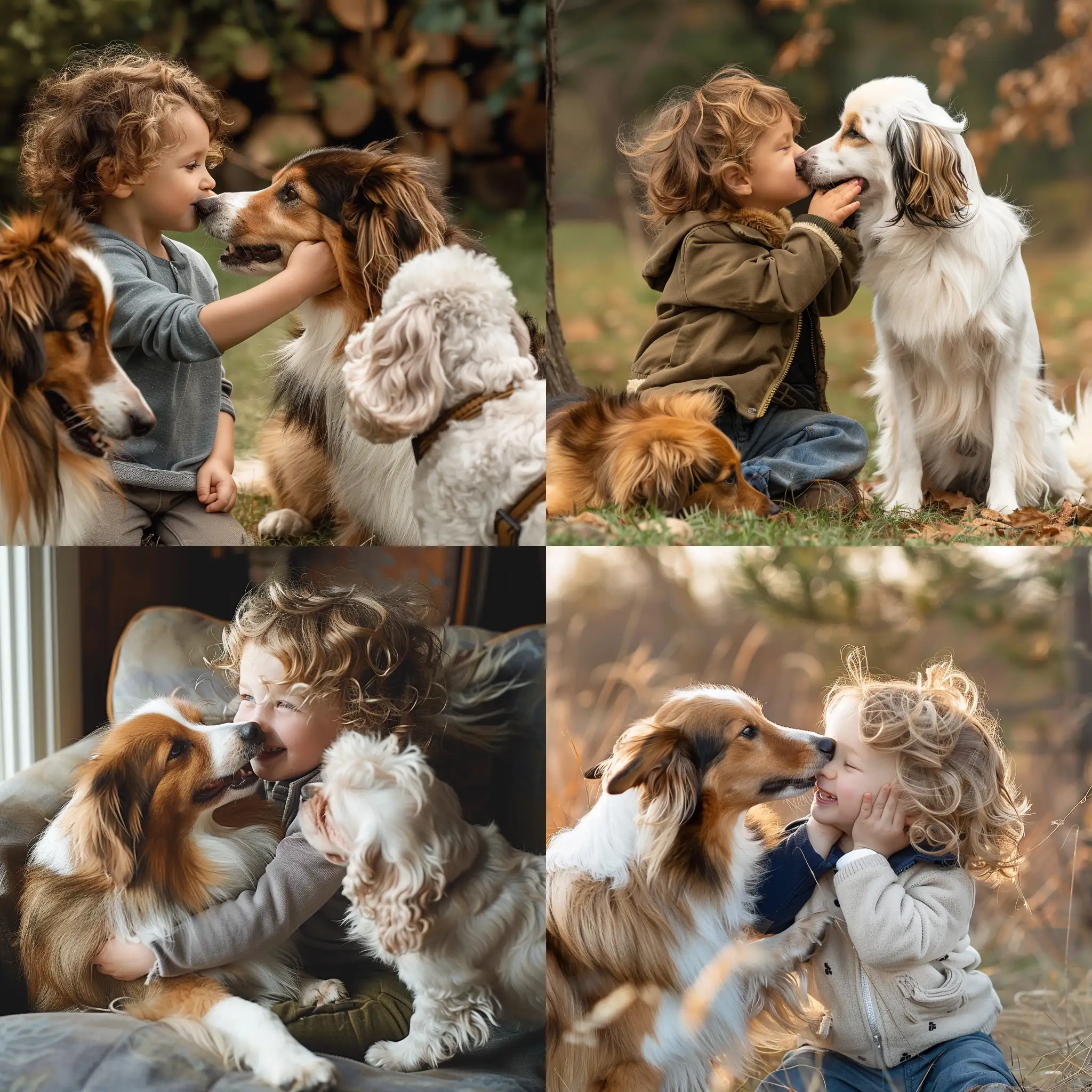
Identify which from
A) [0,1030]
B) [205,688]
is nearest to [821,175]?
[205,688]

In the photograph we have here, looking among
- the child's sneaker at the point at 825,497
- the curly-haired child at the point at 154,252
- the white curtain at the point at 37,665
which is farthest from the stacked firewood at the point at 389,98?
the white curtain at the point at 37,665

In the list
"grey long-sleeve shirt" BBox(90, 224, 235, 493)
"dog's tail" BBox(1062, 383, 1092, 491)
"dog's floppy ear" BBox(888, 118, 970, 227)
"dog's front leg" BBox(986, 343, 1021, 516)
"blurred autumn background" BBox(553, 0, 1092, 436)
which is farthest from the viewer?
"blurred autumn background" BBox(553, 0, 1092, 436)

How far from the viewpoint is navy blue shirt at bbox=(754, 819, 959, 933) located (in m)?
3.03

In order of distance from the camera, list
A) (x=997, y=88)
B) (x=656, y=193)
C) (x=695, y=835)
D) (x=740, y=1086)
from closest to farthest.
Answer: (x=695, y=835)
(x=740, y=1086)
(x=656, y=193)
(x=997, y=88)

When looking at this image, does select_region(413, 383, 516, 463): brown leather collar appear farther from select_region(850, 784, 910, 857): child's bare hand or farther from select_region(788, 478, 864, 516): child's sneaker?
select_region(850, 784, 910, 857): child's bare hand

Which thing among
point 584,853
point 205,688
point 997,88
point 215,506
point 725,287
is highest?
point 997,88

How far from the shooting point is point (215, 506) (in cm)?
313

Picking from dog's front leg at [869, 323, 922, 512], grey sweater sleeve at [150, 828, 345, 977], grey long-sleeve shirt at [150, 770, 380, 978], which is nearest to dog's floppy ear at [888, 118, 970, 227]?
dog's front leg at [869, 323, 922, 512]

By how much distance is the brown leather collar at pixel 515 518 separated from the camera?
9.69ft

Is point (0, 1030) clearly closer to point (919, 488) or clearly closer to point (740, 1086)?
point (740, 1086)

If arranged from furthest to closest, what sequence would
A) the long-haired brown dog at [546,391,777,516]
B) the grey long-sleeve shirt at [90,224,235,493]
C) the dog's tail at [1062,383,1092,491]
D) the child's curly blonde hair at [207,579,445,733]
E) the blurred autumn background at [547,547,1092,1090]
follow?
the blurred autumn background at [547,547,1092,1090], the dog's tail at [1062,383,1092,491], the long-haired brown dog at [546,391,777,516], the child's curly blonde hair at [207,579,445,733], the grey long-sleeve shirt at [90,224,235,493]

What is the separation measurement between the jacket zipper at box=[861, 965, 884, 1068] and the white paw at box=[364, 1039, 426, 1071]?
111 cm

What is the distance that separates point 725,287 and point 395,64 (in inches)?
41.9

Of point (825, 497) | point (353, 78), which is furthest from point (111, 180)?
point (825, 497)
